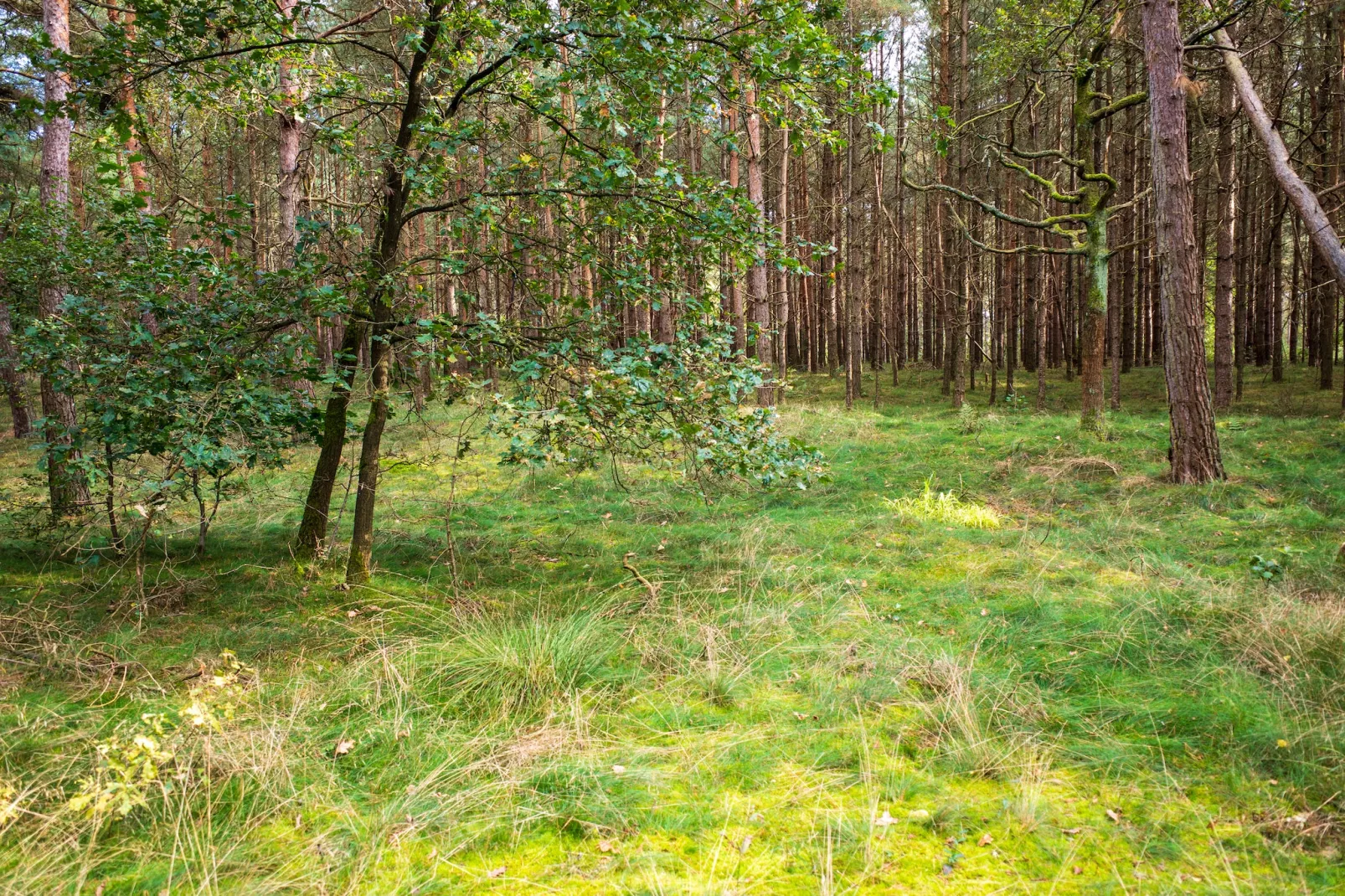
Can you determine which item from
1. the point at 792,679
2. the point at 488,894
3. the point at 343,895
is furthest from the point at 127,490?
the point at 792,679

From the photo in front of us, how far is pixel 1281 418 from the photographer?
12.5 m

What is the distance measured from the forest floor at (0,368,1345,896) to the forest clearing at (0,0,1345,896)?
3 centimetres

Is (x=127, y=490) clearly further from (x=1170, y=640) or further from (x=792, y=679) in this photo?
(x=1170, y=640)

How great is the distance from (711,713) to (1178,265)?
7844mm

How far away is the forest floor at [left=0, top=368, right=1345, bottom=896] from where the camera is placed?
8.50 feet

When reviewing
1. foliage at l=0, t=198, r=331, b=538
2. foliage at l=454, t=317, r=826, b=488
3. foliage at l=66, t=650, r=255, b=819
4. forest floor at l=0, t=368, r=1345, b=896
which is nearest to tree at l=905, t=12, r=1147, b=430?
forest floor at l=0, t=368, r=1345, b=896

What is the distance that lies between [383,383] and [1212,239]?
30.6 m

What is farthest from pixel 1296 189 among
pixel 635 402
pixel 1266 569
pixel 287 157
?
pixel 287 157

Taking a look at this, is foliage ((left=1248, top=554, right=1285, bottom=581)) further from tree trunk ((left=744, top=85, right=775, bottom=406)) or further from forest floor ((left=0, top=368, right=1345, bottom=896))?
tree trunk ((left=744, top=85, right=775, bottom=406))

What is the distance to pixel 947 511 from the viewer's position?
24.2 ft

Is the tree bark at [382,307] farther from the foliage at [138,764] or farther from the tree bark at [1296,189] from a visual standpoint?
the tree bark at [1296,189]

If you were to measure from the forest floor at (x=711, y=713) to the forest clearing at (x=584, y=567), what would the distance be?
27 mm

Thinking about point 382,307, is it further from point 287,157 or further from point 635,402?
point 287,157

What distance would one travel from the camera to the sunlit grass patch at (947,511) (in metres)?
7.20
